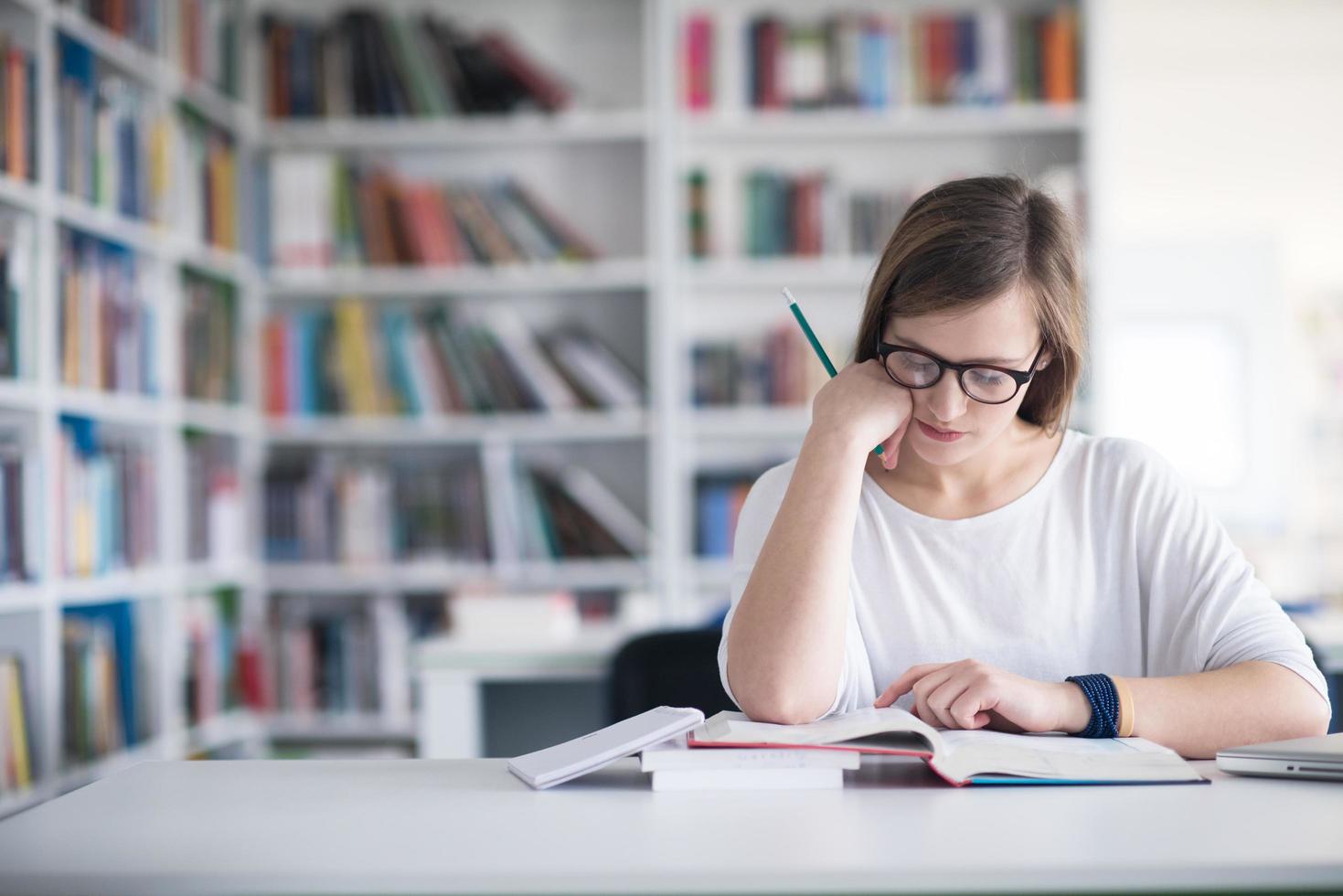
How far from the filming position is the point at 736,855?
722mm

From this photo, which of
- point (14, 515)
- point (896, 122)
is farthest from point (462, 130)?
point (14, 515)

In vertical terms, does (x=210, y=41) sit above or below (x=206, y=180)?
above

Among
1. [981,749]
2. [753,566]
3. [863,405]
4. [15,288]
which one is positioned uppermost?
[15,288]

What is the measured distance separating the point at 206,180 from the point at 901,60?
190 centimetres

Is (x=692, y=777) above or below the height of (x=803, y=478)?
below

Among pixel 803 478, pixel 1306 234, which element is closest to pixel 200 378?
pixel 803 478

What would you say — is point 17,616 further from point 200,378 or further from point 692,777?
point 692,777

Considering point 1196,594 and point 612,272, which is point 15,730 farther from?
point 1196,594

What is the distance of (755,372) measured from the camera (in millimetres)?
3594

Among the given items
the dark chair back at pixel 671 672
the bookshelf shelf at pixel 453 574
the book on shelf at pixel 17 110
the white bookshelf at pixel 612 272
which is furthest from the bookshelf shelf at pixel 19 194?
the dark chair back at pixel 671 672

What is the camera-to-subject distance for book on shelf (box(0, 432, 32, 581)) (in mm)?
2359

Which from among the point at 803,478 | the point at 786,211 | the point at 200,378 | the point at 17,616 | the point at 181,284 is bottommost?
the point at 17,616

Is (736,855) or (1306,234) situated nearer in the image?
(736,855)

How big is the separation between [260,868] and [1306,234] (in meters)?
5.73
